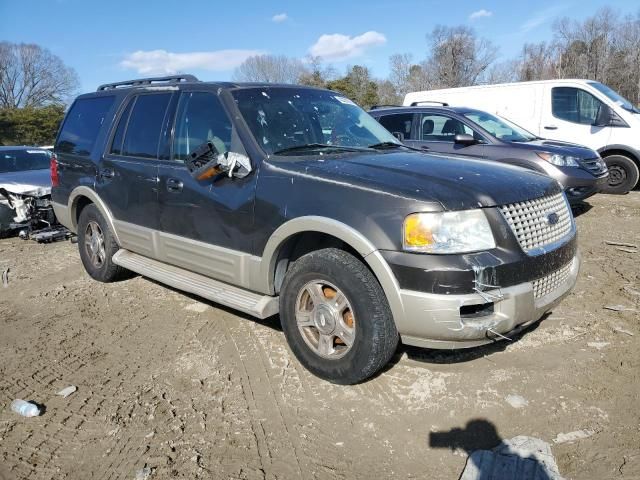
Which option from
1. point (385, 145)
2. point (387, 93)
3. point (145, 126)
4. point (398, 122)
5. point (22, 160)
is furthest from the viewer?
point (387, 93)

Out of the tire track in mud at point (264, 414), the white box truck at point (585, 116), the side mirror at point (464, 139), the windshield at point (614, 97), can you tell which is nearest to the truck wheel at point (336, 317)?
the tire track in mud at point (264, 414)

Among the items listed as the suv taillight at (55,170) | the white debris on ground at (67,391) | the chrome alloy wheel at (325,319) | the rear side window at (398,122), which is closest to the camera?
the chrome alloy wheel at (325,319)

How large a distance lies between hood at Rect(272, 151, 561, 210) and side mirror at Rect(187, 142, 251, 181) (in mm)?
291

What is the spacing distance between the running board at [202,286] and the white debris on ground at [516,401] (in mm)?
1598

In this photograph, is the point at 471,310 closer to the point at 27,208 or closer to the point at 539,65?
the point at 27,208

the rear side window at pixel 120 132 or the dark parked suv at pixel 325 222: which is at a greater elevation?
the rear side window at pixel 120 132

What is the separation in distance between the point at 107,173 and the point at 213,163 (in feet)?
5.97

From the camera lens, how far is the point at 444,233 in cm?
270

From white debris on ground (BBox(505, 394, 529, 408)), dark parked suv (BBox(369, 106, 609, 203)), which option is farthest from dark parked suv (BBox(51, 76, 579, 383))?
dark parked suv (BBox(369, 106, 609, 203))

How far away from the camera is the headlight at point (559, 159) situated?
718 cm

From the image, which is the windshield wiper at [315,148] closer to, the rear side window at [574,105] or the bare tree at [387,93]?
the rear side window at [574,105]

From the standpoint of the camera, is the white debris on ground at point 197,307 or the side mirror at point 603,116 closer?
the white debris on ground at point 197,307

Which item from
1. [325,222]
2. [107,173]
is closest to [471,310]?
[325,222]

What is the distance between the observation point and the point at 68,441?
2742 millimetres
